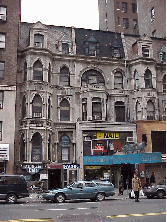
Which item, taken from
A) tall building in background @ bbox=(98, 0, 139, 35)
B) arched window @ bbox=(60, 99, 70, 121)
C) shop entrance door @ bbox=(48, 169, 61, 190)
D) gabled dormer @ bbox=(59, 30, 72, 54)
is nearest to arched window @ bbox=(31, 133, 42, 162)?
shop entrance door @ bbox=(48, 169, 61, 190)

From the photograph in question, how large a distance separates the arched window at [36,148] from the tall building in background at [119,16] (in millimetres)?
30622

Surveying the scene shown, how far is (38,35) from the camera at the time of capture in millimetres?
32531


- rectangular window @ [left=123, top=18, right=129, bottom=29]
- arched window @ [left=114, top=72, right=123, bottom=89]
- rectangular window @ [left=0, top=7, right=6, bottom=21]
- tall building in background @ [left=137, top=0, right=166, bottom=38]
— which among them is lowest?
arched window @ [left=114, top=72, right=123, bottom=89]

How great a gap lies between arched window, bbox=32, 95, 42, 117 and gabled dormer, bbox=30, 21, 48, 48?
224 inches

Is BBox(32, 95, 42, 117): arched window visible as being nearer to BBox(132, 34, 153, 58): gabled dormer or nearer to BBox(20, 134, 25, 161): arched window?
BBox(20, 134, 25, 161): arched window

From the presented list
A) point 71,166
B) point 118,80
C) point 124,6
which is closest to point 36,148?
point 71,166

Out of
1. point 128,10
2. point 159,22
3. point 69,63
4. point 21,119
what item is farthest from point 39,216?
point 128,10

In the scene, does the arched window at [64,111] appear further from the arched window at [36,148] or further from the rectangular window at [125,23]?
the rectangular window at [125,23]

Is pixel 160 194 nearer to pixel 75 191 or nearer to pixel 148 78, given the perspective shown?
pixel 75 191

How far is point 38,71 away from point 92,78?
19.9ft

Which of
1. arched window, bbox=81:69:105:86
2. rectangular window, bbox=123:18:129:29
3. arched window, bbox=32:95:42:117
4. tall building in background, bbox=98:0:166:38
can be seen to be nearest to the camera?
arched window, bbox=32:95:42:117

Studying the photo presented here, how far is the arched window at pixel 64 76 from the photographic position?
33019 millimetres

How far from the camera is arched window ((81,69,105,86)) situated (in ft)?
110

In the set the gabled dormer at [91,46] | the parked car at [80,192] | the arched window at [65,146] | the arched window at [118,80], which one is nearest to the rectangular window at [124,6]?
the gabled dormer at [91,46]
